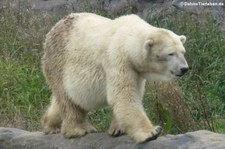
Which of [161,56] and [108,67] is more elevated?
[161,56]

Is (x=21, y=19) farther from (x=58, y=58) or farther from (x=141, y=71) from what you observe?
(x=141, y=71)

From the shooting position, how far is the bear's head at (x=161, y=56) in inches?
227

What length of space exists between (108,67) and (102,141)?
0.74 meters

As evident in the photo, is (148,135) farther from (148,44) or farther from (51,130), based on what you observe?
(51,130)

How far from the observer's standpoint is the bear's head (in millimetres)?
5762

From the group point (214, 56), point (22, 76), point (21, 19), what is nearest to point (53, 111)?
point (22, 76)

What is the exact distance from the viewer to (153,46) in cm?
585

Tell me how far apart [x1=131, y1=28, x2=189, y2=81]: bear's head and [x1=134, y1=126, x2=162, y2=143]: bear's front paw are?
1.48 ft

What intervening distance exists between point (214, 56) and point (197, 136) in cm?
384

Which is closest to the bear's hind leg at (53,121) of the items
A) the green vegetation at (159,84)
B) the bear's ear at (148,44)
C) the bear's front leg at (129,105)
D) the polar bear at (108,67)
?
the polar bear at (108,67)

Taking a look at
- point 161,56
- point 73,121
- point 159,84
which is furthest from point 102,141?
point 159,84

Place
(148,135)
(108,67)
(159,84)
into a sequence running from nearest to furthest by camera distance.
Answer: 1. (148,135)
2. (108,67)
3. (159,84)

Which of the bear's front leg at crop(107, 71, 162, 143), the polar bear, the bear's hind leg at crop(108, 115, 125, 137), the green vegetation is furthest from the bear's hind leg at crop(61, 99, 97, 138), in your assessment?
the green vegetation

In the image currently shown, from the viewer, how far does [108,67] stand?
235 inches
